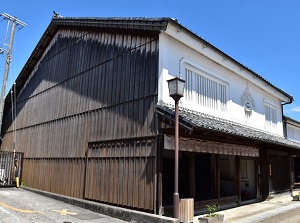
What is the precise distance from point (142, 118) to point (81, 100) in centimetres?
513

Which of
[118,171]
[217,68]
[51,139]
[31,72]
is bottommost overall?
[118,171]

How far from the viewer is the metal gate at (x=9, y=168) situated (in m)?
17.9

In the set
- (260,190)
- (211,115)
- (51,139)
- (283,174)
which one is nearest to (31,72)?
(51,139)

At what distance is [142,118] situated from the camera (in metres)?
9.80

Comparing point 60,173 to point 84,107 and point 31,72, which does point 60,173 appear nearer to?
point 84,107

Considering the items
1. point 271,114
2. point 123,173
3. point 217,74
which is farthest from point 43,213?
point 271,114

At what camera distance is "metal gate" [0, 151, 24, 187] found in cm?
1788

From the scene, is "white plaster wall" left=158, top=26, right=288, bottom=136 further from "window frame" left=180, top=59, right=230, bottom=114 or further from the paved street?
the paved street

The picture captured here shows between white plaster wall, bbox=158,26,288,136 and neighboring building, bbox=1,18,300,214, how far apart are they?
0.15 feet

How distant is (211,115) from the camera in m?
12.1

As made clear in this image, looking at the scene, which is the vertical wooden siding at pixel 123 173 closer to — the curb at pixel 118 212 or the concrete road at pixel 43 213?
the curb at pixel 118 212

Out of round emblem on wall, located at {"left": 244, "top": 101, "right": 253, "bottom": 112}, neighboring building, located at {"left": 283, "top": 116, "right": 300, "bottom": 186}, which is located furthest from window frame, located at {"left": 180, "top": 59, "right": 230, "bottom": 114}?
neighboring building, located at {"left": 283, "top": 116, "right": 300, "bottom": 186}

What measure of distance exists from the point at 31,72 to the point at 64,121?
7971mm

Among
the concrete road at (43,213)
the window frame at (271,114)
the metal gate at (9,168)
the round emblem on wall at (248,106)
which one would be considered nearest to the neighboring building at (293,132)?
the window frame at (271,114)
